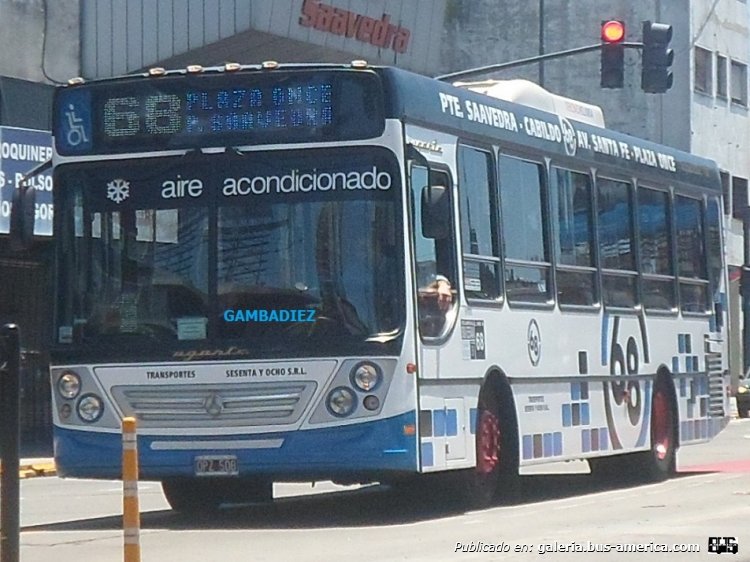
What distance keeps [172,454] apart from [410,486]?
2.59 metres

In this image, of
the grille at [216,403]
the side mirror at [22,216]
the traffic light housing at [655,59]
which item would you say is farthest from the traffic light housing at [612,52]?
the side mirror at [22,216]

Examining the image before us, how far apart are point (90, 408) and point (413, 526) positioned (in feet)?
8.84

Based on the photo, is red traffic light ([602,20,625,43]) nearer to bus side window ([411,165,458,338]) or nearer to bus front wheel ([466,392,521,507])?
bus front wheel ([466,392,521,507])

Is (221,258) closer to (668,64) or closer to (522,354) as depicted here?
(522,354)

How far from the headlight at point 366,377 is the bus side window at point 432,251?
1.74 ft

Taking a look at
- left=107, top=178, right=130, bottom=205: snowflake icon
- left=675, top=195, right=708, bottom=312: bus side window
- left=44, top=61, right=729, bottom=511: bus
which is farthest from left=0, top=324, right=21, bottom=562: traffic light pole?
left=675, top=195, right=708, bottom=312: bus side window

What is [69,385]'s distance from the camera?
573 inches

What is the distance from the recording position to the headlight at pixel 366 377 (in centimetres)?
1393

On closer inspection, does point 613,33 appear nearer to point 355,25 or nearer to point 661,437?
point 355,25

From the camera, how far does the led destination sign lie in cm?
1425

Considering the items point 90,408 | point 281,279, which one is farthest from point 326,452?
point 90,408

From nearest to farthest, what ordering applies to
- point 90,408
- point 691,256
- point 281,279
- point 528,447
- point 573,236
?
point 281,279, point 90,408, point 528,447, point 573,236, point 691,256

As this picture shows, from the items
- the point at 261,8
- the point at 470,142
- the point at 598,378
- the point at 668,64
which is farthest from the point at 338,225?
the point at 261,8

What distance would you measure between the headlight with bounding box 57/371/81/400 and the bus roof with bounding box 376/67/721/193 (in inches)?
127
